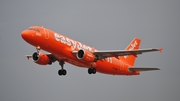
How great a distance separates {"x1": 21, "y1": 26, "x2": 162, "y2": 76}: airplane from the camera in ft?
159

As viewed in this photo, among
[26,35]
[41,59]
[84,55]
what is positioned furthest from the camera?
[41,59]

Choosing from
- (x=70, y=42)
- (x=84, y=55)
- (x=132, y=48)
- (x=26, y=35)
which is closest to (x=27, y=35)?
(x=26, y=35)

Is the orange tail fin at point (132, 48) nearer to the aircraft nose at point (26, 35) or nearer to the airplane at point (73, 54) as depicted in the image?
the airplane at point (73, 54)

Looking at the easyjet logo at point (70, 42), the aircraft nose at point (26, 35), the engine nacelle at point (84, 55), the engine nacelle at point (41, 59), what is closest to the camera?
the aircraft nose at point (26, 35)

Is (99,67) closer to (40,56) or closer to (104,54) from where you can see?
(104,54)

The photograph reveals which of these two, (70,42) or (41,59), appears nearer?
(70,42)

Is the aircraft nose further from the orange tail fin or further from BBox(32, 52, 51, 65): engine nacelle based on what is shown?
the orange tail fin

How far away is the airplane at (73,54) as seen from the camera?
4841 cm

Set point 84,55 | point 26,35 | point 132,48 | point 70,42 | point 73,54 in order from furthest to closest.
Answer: point 132,48 → point 70,42 → point 73,54 → point 84,55 → point 26,35

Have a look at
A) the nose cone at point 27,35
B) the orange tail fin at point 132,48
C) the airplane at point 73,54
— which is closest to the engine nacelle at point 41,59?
the airplane at point 73,54

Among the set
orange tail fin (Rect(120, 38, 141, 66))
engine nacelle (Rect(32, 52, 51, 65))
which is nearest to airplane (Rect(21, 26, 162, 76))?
engine nacelle (Rect(32, 52, 51, 65))

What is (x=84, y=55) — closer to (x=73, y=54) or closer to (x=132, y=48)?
(x=73, y=54)

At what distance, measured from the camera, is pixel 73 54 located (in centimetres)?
5106

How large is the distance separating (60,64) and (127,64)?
12190 millimetres
